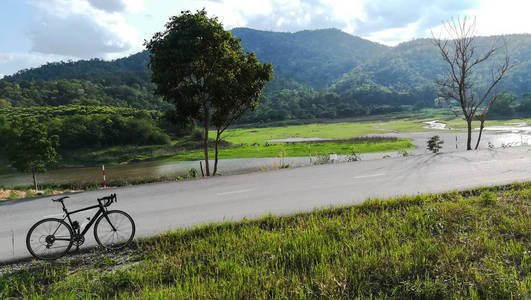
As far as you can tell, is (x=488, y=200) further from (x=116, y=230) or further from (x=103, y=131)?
(x=103, y=131)

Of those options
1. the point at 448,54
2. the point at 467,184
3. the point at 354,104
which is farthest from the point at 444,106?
the point at 467,184

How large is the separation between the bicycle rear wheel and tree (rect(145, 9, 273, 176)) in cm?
1258

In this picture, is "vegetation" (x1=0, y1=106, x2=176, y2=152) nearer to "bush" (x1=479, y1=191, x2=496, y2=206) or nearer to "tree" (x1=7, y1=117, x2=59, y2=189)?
"tree" (x1=7, y1=117, x2=59, y2=189)

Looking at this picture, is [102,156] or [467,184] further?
[102,156]

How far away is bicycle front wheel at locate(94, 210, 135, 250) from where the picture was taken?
6.78 m

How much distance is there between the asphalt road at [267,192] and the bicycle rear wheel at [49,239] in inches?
25.0

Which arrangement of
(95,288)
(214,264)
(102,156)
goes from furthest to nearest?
(102,156)
(214,264)
(95,288)

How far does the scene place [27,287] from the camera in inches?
204

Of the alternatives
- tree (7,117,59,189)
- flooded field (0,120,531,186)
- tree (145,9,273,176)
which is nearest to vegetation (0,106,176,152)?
flooded field (0,120,531,186)

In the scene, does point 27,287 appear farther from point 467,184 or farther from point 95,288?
point 467,184

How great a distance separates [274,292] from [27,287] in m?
4.09

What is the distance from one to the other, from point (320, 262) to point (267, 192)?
5.98m

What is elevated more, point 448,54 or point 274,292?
point 448,54

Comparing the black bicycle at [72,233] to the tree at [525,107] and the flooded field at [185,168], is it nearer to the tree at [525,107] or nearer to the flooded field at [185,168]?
the flooded field at [185,168]
